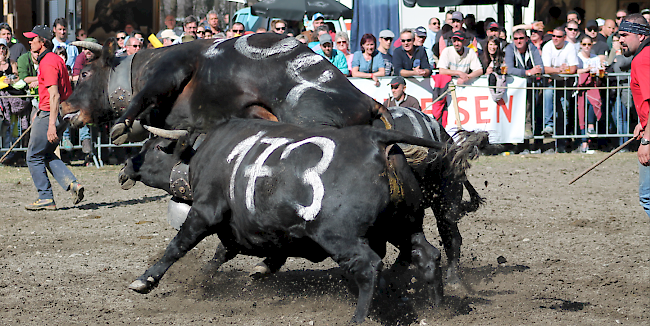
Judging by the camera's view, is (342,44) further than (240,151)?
Yes

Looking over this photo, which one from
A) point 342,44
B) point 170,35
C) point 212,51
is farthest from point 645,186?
point 170,35

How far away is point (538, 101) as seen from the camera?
1217 cm

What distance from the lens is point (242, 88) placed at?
17.0 feet

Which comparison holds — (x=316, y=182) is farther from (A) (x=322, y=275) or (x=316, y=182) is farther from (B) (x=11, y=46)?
(B) (x=11, y=46)

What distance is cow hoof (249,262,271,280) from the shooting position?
5441mm

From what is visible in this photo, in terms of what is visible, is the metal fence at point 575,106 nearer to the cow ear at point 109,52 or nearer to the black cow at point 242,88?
the black cow at point 242,88

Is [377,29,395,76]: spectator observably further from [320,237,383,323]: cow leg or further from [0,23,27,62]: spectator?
[320,237,383,323]: cow leg

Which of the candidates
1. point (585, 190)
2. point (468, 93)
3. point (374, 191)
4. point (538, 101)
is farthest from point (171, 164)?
point (538, 101)

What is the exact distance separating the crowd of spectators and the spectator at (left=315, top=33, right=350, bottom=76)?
0.05 ft

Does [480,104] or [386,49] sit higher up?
[386,49]

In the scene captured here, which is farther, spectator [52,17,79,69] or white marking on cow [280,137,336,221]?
spectator [52,17,79,69]

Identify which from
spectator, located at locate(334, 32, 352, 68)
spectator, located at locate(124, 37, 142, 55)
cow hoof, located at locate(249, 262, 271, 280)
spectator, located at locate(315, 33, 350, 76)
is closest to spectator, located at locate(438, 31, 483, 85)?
spectator, located at locate(334, 32, 352, 68)

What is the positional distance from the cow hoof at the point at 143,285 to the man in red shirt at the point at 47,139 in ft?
12.3

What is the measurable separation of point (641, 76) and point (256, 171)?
2847mm
